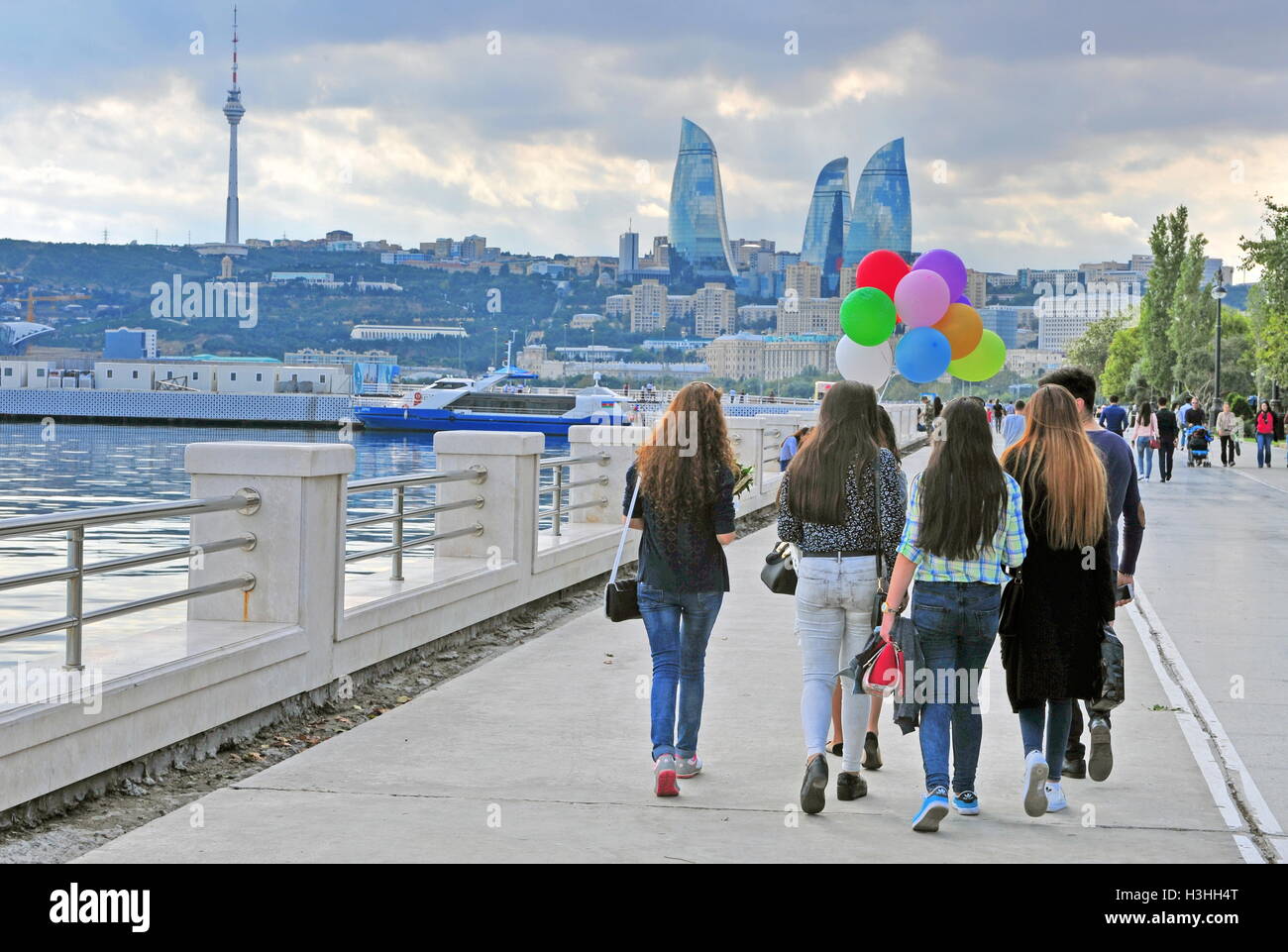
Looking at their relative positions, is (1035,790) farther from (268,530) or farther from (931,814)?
(268,530)

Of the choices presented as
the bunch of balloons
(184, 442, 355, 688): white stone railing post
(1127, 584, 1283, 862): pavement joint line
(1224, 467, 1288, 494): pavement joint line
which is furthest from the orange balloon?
(1224, 467, 1288, 494): pavement joint line

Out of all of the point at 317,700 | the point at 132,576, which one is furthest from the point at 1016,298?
the point at 317,700

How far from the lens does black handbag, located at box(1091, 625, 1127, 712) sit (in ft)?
20.2

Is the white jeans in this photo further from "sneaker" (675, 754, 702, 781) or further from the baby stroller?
the baby stroller

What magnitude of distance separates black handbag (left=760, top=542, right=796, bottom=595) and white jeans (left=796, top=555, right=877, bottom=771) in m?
0.25

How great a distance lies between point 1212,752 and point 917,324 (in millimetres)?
9710

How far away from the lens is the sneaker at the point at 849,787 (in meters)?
6.35

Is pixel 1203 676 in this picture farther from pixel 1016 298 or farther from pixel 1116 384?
pixel 1016 298

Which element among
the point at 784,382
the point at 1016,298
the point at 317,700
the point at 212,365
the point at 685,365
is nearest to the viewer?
the point at 317,700

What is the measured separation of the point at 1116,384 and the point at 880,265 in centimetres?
11376

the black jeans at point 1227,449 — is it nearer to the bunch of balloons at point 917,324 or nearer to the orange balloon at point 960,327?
the bunch of balloons at point 917,324

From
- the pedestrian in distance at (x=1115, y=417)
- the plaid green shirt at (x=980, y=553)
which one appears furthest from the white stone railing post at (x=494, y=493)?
the pedestrian in distance at (x=1115, y=417)

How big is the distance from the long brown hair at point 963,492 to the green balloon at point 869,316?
36.5 ft
